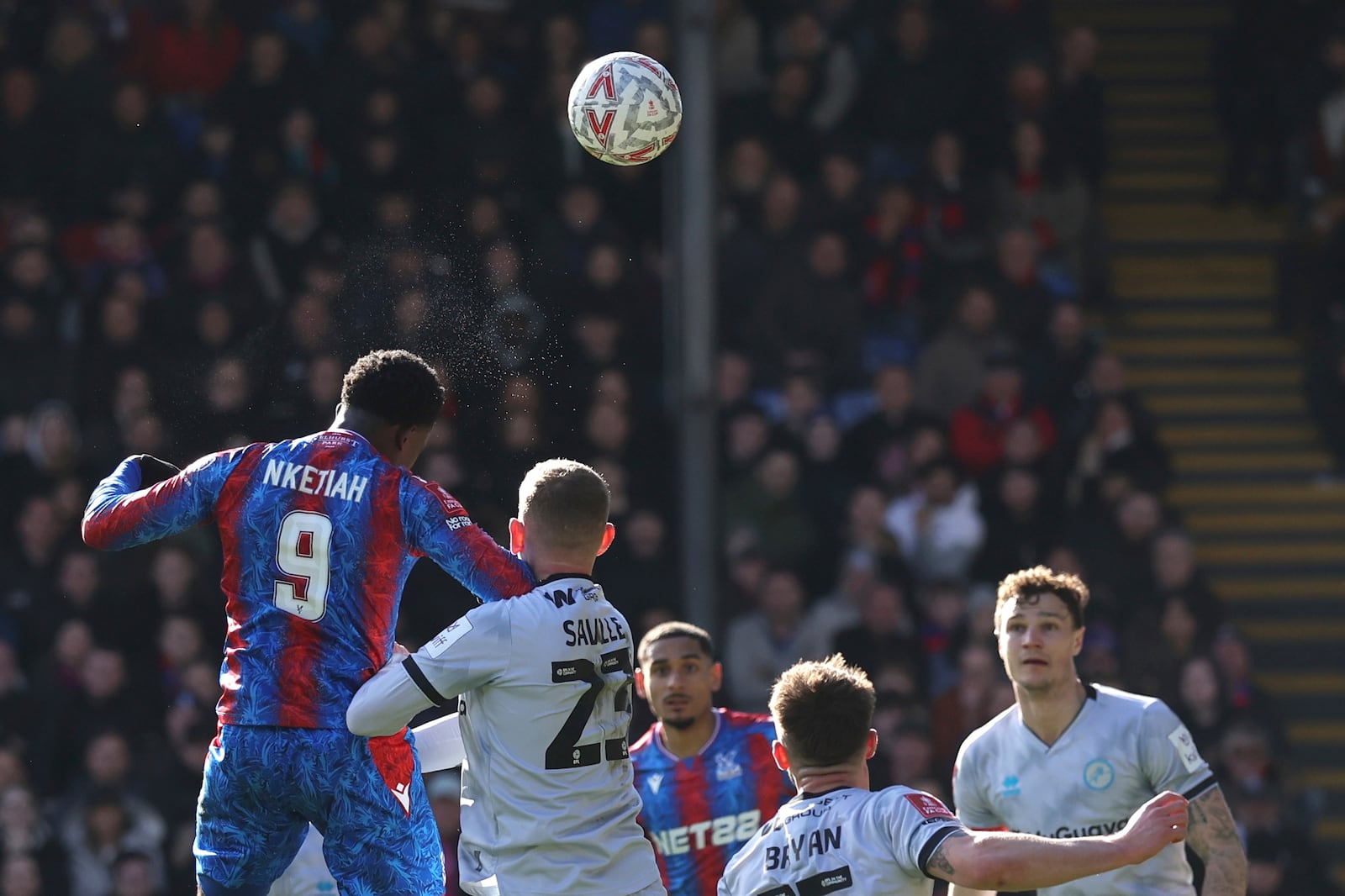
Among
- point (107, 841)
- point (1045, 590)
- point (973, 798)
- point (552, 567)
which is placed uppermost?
point (552, 567)

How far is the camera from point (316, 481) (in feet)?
16.5

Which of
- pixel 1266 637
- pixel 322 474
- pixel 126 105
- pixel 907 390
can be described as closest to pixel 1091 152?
pixel 907 390

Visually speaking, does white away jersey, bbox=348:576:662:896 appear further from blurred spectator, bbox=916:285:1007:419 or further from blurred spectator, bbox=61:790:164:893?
blurred spectator, bbox=916:285:1007:419

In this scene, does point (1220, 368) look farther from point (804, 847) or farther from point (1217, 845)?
point (804, 847)

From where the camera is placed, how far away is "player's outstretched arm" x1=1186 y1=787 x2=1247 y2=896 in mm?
5609

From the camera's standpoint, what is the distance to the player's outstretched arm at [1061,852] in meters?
4.02

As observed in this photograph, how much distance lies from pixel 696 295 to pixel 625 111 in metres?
3.59

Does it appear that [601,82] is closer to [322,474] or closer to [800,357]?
[322,474]

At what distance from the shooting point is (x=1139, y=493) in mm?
11359

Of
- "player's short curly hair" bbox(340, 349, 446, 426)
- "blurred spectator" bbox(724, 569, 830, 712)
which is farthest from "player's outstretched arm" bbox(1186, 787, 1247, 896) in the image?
"blurred spectator" bbox(724, 569, 830, 712)

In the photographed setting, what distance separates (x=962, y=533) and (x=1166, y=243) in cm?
479

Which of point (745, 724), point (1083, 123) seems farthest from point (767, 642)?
point (1083, 123)

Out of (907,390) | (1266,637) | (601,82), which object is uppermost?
(601,82)

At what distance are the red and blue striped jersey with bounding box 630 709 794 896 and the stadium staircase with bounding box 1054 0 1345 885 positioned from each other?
6.15 metres
